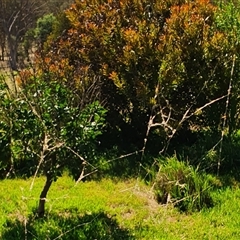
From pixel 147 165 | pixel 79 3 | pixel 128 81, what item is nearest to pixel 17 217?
pixel 147 165

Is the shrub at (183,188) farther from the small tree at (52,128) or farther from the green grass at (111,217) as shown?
the small tree at (52,128)

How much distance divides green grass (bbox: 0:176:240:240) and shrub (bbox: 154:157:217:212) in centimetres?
11

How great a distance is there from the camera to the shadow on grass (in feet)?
13.9

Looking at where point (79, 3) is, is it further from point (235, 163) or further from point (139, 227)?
point (139, 227)

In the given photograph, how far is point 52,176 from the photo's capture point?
173 inches

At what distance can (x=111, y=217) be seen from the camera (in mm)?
4828

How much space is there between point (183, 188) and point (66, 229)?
138 centimetres

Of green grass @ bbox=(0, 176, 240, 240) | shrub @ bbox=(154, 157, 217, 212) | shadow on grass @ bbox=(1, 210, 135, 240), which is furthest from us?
shrub @ bbox=(154, 157, 217, 212)

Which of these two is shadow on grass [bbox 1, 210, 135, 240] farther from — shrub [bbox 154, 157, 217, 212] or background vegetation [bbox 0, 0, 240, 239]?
shrub [bbox 154, 157, 217, 212]

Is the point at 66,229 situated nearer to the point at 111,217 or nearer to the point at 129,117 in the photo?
the point at 111,217

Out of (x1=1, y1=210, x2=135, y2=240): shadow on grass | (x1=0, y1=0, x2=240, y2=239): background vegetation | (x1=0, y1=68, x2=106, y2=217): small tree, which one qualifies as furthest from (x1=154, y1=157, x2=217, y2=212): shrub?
(x1=0, y1=68, x2=106, y2=217): small tree

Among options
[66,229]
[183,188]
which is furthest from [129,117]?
[66,229]

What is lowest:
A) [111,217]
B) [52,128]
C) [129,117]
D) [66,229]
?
[111,217]

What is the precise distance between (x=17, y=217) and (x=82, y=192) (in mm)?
989
